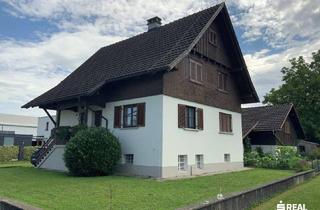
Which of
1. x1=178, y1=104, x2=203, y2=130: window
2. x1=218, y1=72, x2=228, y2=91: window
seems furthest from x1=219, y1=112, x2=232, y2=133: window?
x1=178, y1=104, x2=203, y2=130: window

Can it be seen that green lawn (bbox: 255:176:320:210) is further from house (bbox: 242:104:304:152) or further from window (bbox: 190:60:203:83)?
house (bbox: 242:104:304:152)

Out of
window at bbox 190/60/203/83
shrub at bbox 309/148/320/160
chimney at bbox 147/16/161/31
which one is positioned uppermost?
chimney at bbox 147/16/161/31

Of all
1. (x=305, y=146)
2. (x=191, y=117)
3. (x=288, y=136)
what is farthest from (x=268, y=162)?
(x=305, y=146)

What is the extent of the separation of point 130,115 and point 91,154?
3269 mm

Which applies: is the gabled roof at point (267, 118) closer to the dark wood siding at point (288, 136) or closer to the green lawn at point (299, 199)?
the dark wood siding at point (288, 136)

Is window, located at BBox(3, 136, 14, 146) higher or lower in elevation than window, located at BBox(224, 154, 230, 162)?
higher

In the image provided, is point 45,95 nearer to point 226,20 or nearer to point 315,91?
point 226,20

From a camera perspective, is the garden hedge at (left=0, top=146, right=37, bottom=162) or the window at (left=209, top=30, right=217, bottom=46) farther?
the garden hedge at (left=0, top=146, right=37, bottom=162)

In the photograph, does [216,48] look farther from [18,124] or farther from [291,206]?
[18,124]

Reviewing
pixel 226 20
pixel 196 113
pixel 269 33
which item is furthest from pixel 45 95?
pixel 269 33

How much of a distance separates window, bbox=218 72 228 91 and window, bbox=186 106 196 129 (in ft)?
12.4

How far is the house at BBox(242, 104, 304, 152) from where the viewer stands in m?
32.0

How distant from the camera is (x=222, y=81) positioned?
71.9 ft

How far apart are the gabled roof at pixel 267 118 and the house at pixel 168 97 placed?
31.9 ft
